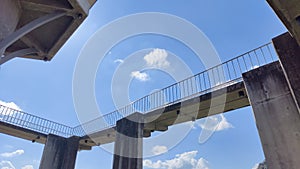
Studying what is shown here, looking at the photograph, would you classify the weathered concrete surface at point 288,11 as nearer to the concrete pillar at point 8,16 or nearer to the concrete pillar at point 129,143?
the concrete pillar at point 8,16

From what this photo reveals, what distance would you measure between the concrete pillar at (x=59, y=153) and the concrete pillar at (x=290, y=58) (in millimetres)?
11711

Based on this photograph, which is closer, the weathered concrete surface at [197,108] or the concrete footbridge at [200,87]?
the concrete footbridge at [200,87]

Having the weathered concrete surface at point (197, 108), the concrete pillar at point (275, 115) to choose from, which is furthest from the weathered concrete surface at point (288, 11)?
the weathered concrete surface at point (197, 108)

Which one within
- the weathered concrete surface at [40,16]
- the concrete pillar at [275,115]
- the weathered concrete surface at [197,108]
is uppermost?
the weathered concrete surface at [197,108]

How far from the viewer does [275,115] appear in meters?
4.69

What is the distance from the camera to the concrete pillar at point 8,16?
2666mm

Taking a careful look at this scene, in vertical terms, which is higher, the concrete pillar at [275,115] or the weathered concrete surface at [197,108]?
the weathered concrete surface at [197,108]

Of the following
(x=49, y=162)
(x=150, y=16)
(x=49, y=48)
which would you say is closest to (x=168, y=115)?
(x=150, y=16)

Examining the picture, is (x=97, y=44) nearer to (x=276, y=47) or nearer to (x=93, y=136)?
(x=276, y=47)

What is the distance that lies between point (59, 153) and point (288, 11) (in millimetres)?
12708

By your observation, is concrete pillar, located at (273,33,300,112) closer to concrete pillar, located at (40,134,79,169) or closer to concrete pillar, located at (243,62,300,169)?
concrete pillar, located at (243,62,300,169)

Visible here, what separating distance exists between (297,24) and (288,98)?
10.0 feet

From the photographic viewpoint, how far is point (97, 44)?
21.1 feet

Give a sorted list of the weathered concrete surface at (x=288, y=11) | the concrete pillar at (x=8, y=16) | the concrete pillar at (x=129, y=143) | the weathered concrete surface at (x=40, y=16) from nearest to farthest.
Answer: the weathered concrete surface at (x=288, y=11)
the concrete pillar at (x=8, y=16)
the weathered concrete surface at (x=40, y=16)
the concrete pillar at (x=129, y=143)
